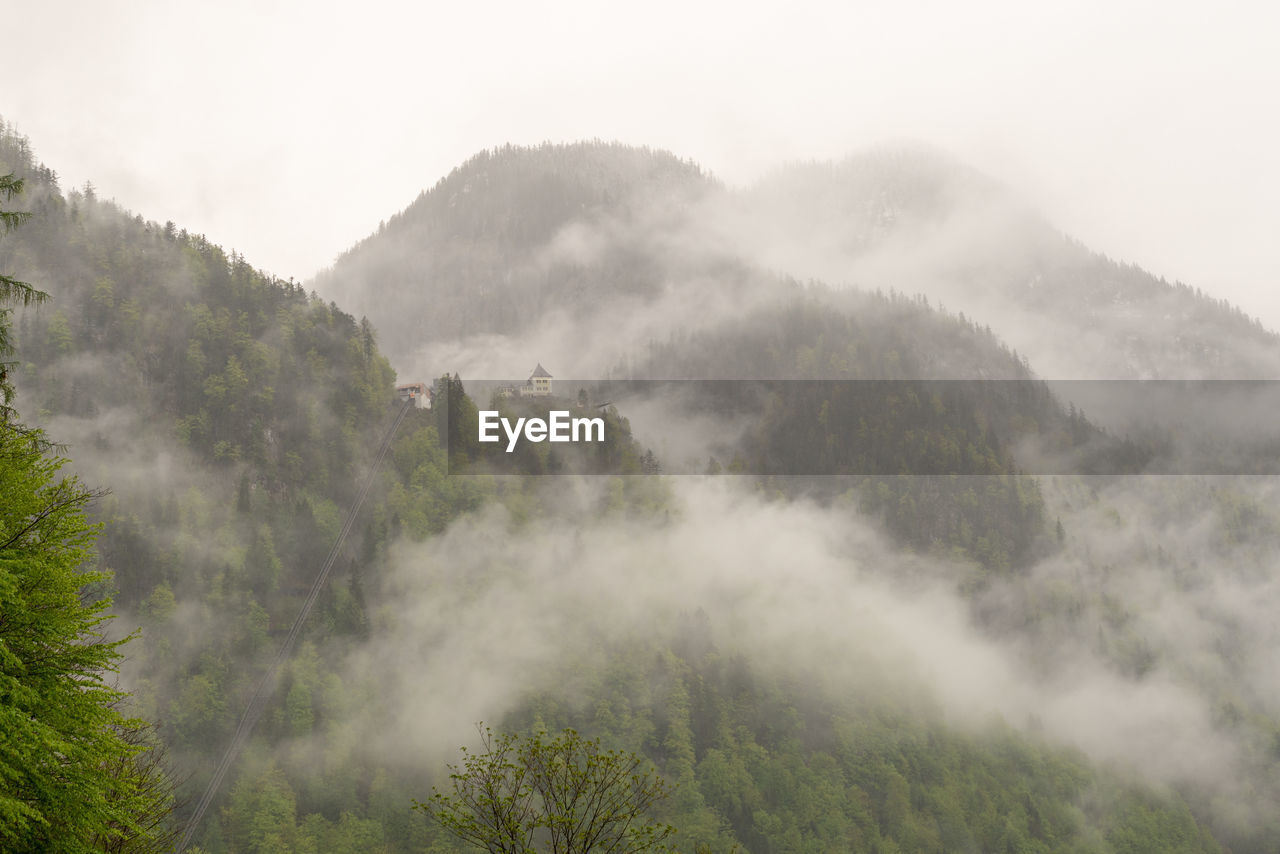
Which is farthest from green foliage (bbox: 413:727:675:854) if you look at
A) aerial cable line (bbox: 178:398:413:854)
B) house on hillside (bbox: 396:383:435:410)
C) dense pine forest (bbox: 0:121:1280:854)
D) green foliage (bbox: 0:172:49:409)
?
house on hillside (bbox: 396:383:435:410)

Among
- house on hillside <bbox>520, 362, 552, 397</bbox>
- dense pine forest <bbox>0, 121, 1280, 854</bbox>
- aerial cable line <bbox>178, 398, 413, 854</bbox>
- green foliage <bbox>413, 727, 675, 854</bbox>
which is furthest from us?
house on hillside <bbox>520, 362, 552, 397</bbox>

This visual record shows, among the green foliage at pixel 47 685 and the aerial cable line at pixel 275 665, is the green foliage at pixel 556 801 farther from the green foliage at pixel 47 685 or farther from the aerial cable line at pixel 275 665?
the aerial cable line at pixel 275 665

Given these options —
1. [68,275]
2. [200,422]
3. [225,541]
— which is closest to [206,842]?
[225,541]

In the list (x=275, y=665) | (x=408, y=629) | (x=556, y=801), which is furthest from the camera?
(x=408, y=629)

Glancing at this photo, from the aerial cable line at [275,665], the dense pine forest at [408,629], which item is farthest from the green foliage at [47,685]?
the dense pine forest at [408,629]

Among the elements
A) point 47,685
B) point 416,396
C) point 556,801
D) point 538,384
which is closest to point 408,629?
point 416,396

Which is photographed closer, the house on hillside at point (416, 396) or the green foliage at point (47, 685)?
the green foliage at point (47, 685)

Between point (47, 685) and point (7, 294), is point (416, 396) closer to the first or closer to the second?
point (7, 294)

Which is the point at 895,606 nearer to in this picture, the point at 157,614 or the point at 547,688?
the point at 547,688

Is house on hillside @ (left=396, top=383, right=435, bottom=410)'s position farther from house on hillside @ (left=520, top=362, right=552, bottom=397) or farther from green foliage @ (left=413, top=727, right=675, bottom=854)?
green foliage @ (left=413, top=727, right=675, bottom=854)

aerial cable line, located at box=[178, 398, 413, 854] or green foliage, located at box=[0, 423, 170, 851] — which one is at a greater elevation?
green foliage, located at box=[0, 423, 170, 851]
